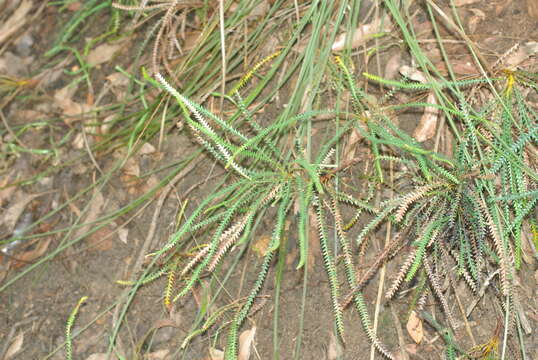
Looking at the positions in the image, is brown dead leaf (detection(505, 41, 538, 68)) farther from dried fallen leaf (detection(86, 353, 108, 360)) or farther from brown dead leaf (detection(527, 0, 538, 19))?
dried fallen leaf (detection(86, 353, 108, 360))

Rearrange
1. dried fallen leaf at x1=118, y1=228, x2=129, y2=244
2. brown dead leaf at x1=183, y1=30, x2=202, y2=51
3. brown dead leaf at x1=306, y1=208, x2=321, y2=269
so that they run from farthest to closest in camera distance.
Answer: brown dead leaf at x1=183, y1=30, x2=202, y2=51 → dried fallen leaf at x1=118, y1=228, x2=129, y2=244 → brown dead leaf at x1=306, y1=208, x2=321, y2=269

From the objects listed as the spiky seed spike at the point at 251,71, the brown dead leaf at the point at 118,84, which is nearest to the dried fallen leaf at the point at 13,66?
the brown dead leaf at the point at 118,84

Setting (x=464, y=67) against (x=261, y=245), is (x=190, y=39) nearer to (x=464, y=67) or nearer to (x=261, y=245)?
(x=261, y=245)

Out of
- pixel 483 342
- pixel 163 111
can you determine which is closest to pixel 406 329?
pixel 483 342

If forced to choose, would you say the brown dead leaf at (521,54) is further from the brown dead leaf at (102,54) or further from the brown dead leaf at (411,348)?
the brown dead leaf at (102,54)

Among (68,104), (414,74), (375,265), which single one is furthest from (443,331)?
(68,104)

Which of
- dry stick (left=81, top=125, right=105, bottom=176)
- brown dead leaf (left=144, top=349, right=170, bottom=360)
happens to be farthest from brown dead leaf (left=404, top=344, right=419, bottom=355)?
dry stick (left=81, top=125, right=105, bottom=176)
